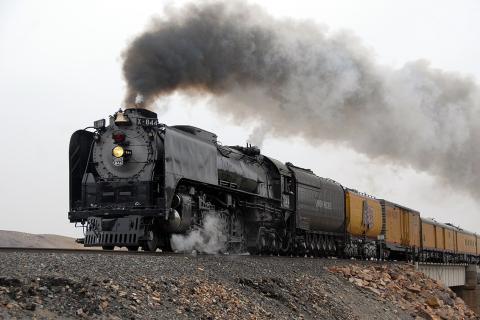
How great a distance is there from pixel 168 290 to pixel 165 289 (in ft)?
0.18

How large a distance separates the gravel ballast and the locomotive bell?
430 centimetres

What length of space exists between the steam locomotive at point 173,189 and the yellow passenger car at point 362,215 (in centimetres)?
476

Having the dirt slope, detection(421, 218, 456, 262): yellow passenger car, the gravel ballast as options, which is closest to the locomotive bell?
the gravel ballast

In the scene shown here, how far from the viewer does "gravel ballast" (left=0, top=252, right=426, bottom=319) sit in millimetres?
7219

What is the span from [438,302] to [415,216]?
742 inches

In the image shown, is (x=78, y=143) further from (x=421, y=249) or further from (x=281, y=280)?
(x=421, y=249)

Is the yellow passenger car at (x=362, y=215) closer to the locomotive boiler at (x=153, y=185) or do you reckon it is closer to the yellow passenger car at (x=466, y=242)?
the locomotive boiler at (x=153, y=185)

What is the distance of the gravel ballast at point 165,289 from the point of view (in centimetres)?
722

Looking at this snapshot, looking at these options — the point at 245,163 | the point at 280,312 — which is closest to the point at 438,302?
the point at 245,163

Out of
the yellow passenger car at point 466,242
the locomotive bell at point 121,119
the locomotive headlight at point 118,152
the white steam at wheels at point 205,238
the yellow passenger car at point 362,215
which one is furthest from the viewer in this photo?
the yellow passenger car at point 466,242

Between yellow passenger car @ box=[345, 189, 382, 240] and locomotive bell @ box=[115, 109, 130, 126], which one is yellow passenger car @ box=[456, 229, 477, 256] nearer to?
yellow passenger car @ box=[345, 189, 382, 240]

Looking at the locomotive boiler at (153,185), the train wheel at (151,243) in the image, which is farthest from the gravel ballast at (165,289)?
the locomotive boiler at (153,185)

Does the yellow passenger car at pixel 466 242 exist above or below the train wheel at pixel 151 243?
above

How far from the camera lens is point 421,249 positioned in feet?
121
